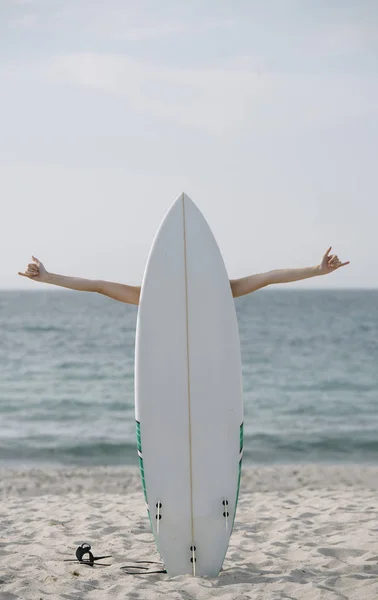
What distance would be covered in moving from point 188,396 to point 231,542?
63.1 inches

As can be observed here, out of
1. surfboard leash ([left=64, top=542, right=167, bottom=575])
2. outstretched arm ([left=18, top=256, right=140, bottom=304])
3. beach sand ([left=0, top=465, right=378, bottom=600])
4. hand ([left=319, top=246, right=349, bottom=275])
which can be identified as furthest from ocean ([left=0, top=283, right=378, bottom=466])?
hand ([left=319, top=246, right=349, bottom=275])

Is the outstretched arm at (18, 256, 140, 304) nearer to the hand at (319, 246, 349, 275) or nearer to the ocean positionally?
the hand at (319, 246, 349, 275)

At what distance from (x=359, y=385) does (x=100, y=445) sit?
377 inches

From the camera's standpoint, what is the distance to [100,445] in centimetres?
1134

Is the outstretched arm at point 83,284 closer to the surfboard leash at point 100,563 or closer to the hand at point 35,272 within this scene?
the hand at point 35,272

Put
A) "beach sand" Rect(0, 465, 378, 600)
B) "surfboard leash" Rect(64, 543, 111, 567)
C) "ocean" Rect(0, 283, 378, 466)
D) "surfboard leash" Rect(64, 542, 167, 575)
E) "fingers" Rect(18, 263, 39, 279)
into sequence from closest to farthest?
"beach sand" Rect(0, 465, 378, 600)
"fingers" Rect(18, 263, 39, 279)
"surfboard leash" Rect(64, 542, 167, 575)
"surfboard leash" Rect(64, 543, 111, 567)
"ocean" Rect(0, 283, 378, 466)

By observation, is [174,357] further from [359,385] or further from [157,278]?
[359,385]

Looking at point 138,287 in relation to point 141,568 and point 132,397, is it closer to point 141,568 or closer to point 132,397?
point 141,568

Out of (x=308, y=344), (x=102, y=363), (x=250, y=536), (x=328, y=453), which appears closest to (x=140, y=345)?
(x=250, y=536)

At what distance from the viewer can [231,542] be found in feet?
17.9

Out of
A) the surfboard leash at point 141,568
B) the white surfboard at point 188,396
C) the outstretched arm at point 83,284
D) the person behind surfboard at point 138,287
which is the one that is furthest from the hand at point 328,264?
the surfboard leash at point 141,568

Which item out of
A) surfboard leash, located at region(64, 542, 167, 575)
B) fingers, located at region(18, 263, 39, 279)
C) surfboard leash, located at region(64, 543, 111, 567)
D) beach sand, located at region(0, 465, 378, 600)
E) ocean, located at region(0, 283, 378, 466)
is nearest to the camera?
beach sand, located at region(0, 465, 378, 600)

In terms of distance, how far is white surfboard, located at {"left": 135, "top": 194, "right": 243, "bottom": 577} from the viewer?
445 centimetres

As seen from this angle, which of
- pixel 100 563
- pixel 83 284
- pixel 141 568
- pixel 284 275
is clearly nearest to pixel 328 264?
pixel 284 275
